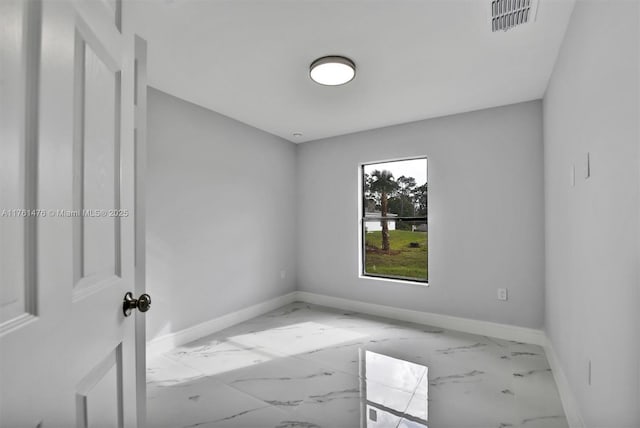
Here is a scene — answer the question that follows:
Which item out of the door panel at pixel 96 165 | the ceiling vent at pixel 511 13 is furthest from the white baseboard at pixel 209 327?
the ceiling vent at pixel 511 13

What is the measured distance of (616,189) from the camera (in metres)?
1.21

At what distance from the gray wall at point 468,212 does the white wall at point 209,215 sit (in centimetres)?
88

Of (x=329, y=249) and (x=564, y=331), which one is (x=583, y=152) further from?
(x=329, y=249)

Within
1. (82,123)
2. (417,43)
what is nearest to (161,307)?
(82,123)

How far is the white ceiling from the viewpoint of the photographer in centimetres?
183

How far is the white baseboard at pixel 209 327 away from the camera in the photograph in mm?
2842

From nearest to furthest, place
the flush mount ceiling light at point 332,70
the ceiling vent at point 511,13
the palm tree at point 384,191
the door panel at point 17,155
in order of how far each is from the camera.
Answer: the door panel at point 17,155, the ceiling vent at point 511,13, the flush mount ceiling light at point 332,70, the palm tree at point 384,191

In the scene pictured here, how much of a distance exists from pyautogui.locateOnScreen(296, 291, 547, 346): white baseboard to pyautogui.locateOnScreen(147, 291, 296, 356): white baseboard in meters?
0.61

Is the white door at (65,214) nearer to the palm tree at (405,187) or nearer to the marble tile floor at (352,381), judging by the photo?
the marble tile floor at (352,381)

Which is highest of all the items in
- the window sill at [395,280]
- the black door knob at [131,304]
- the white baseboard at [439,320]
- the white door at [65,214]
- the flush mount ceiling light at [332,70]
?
the flush mount ceiling light at [332,70]

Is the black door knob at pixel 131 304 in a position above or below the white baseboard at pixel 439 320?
above

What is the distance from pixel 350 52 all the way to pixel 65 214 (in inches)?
82.9

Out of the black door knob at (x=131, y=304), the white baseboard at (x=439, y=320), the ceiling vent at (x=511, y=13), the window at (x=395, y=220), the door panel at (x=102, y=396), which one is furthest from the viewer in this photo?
the window at (x=395, y=220)

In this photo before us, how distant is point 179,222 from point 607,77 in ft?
10.5
